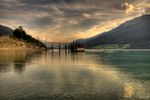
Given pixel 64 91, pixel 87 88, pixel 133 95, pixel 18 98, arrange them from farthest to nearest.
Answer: pixel 87 88 → pixel 64 91 → pixel 133 95 → pixel 18 98

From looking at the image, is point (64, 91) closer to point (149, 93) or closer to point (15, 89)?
point (15, 89)

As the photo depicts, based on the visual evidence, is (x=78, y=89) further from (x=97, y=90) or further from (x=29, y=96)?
(x=29, y=96)

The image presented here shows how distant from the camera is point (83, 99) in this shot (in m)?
30.3

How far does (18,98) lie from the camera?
98.6 feet

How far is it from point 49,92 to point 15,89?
5.68m

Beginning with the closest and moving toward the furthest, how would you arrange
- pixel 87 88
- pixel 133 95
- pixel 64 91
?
pixel 133 95 → pixel 64 91 → pixel 87 88

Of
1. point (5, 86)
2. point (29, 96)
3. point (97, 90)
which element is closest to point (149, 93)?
point (97, 90)

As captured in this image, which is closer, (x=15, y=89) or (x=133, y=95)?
(x=133, y=95)

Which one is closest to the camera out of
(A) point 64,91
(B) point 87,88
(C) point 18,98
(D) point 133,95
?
(C) point 18,98

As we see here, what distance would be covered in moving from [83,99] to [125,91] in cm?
871

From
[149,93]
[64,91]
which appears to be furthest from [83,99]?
[149,93]

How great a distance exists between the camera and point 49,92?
112 ft

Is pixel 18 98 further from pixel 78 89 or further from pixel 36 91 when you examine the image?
pixel 78 89

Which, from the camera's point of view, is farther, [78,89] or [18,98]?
[78,89]
